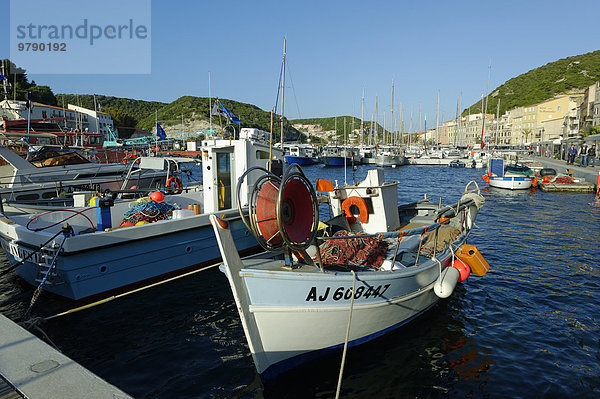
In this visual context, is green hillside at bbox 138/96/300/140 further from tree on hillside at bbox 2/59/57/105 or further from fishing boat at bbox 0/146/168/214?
fishing boat at bbox 0/146/168/214

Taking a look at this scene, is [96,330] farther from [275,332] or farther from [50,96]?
[50,96]

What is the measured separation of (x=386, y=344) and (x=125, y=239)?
6.86 metres

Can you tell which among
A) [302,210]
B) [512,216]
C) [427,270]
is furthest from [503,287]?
[512,216]

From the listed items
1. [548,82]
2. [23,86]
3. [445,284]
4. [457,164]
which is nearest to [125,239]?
[445,284]

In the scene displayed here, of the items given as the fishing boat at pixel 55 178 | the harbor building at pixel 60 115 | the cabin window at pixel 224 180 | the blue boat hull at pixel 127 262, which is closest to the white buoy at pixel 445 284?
the blue boat hull at pixel 127 262

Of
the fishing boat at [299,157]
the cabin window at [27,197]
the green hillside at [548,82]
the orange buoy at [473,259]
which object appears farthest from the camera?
the green hillside at [548,82]

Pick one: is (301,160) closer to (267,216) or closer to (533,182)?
(533,182)

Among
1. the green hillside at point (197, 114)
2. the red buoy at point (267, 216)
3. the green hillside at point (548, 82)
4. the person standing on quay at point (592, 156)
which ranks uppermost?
the green hillside at point (548, 82)

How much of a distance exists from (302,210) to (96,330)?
19.2 feet

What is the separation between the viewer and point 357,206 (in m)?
10.6

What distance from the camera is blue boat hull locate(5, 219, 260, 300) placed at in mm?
8664

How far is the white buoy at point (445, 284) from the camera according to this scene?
7824 mm

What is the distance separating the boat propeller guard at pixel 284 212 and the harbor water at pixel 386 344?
8.13 feet

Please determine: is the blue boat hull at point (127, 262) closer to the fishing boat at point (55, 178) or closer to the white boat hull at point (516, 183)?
the fishing boat at point (55, 178)
